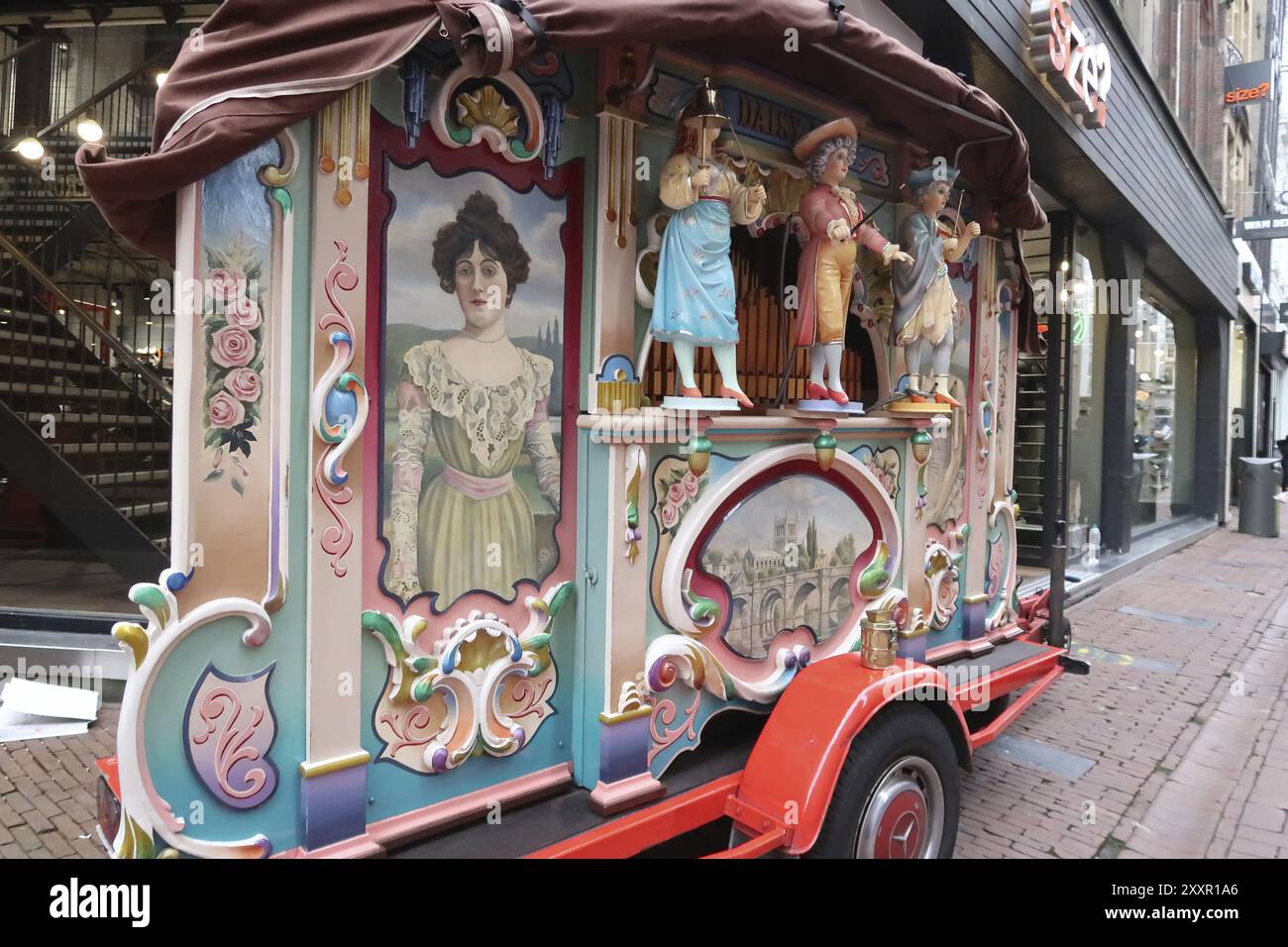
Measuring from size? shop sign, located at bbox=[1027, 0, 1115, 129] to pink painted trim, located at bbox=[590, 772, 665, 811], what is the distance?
670 centimetres

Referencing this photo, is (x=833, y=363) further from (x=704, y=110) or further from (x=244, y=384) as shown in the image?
(x=244, y=384)

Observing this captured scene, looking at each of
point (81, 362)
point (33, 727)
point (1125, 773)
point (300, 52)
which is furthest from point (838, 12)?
point (81, 362)

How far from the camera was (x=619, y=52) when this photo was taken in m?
2.88

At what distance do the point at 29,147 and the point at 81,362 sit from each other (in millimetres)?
2120

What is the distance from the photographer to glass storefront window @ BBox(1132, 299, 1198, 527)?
14.8 m

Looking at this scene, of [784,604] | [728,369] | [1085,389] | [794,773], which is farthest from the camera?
[1085,389]

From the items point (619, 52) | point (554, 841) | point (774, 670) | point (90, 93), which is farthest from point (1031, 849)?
point (90, 93)

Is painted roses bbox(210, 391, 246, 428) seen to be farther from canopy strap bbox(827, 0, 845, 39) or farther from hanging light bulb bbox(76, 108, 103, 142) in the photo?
hanging light bulb bbox(76, 108, 103, 142)

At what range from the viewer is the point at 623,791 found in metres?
2.93

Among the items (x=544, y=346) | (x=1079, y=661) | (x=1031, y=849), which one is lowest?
(x=1031, y=849)

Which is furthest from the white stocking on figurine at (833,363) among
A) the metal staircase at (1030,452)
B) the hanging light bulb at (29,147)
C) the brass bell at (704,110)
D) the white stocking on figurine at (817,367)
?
the metal staircase at (1030,452)

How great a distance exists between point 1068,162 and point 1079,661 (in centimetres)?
584

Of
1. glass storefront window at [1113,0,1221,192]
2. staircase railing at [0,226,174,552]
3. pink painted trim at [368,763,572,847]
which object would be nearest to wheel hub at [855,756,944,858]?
pink painted trim at [368,763,572,847]
